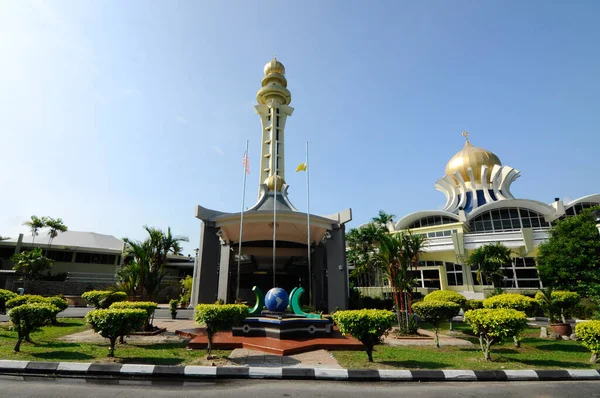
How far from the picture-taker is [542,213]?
40.9m

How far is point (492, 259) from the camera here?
31734mm

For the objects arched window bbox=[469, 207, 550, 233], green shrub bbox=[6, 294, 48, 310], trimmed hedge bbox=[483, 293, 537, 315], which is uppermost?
arched window bbox=[469, 207, 550, 233]

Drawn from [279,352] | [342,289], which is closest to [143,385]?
[279,352]

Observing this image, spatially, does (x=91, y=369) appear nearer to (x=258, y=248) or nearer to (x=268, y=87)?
(x=258, y=248)

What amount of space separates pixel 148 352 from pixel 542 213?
47710 mm

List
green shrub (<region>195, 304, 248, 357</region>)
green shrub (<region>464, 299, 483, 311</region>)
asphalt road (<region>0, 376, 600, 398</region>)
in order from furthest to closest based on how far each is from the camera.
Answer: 1. green shrub (<region>464, 299, 483, 311</region>)
2. green shrub (<region>195, 304, 248, 357</region>)
3. asphalt road (<region>0, 376, 600, 398</region>)

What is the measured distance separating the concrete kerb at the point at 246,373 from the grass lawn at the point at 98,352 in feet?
3.35

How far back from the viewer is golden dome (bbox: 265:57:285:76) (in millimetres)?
44594

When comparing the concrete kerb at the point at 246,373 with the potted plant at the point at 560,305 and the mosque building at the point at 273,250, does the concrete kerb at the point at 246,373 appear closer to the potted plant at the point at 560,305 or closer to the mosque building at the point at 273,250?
the potted plant at the point at 560,305

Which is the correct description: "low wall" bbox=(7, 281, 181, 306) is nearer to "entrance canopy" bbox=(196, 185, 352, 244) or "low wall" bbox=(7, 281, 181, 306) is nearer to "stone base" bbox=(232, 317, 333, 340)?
"entrance canopy" bbox=(196, 185, 352, 244)

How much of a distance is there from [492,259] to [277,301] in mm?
27154

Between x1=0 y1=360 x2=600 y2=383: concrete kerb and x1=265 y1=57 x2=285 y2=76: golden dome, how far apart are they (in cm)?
4310

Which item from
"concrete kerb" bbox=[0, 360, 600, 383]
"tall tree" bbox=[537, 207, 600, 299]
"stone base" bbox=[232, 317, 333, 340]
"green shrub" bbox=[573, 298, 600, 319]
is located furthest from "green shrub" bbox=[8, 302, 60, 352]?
"tall tree" bbox=[537, 207, 600, 299]

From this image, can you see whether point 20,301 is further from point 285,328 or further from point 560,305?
point 560,305
